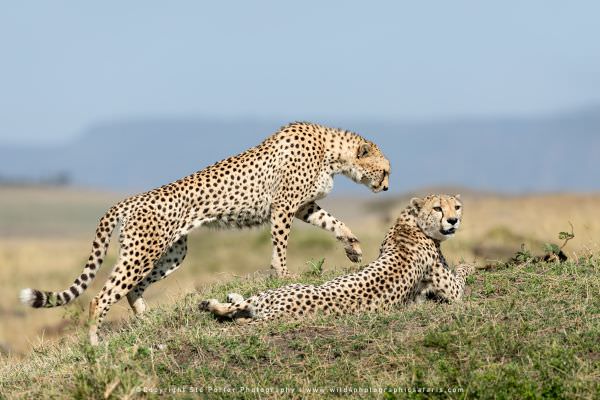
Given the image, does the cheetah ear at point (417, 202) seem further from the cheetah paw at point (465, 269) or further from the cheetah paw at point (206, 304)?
the cheetah paw at point (206, 304)

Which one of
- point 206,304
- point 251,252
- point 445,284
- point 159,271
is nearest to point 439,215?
point 445,284

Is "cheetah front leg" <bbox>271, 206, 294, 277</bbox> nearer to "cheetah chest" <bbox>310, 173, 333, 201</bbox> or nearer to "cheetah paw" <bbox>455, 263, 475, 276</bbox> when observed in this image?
"cheetah chest" <bbox>310, 173, 333, 201</bbox>

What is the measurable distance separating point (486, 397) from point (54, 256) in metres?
27.7

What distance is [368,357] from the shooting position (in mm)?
5957

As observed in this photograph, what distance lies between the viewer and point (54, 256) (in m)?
31.9

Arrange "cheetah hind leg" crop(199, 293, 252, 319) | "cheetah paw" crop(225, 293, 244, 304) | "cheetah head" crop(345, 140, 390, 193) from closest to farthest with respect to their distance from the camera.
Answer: "cheetah hind leg" crop(199, 293, 252, 319) < "cheetah paw" crop(225, 293, 244, 304) < "cheetah head" crop(345, 140, 390, 193)

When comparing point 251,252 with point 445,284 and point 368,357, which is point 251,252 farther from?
point 368,357

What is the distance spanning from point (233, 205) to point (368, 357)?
2.61m

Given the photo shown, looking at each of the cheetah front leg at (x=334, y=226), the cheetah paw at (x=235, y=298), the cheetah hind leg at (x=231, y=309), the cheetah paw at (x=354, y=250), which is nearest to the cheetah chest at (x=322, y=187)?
the cheetah front leg at (x=334, y=226)

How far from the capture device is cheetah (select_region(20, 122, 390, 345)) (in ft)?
25.4

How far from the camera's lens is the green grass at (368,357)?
5.52m

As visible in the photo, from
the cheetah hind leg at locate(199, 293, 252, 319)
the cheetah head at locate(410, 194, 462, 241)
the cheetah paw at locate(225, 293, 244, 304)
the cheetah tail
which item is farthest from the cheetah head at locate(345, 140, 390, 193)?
the cheetah hind leg at locate(199, 293, 252, 319)

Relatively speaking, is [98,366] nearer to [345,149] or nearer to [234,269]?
[345,149]

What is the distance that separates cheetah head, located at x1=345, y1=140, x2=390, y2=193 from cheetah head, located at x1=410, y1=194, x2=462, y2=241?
4.68 ft
